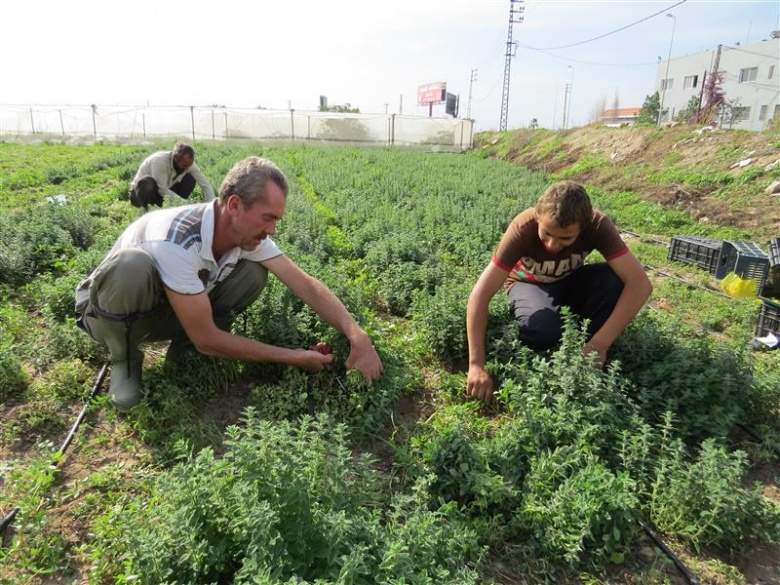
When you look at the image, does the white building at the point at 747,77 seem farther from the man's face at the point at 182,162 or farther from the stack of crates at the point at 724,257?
the man's face at the point at 182,162

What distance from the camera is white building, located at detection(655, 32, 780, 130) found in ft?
126

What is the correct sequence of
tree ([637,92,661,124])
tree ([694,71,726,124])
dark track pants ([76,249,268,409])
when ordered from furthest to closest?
tree ([637,92,661,124]), tree ([694,71,726,124]), dark track pants ([76,249,268,409])

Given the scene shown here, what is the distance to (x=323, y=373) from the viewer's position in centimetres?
337

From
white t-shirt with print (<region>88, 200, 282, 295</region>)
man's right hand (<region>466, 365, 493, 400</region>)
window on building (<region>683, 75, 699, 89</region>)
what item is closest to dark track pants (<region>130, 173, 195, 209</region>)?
white t-shirt with print (<region>88, 200, 282, 295</region>)

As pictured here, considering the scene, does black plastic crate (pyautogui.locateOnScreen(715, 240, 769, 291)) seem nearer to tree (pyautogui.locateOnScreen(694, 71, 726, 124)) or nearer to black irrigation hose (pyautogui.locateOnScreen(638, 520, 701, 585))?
black irrigation hose (pyautogui.locateOnScreen(638, 520, 701, 585))

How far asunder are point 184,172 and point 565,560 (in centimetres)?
683

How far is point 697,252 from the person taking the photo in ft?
22.6

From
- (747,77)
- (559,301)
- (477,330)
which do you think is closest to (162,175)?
(477,330)

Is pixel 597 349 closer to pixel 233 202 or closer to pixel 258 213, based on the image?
pixel 258 213

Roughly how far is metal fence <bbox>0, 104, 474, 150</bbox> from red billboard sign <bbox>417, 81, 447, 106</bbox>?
20067mm

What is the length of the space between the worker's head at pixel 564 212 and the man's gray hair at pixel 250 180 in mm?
1526

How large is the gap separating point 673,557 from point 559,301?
1815 millimetres

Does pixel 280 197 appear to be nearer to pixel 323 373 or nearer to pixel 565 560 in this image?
pixel 323 373

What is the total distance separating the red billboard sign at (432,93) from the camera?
52.0 m
